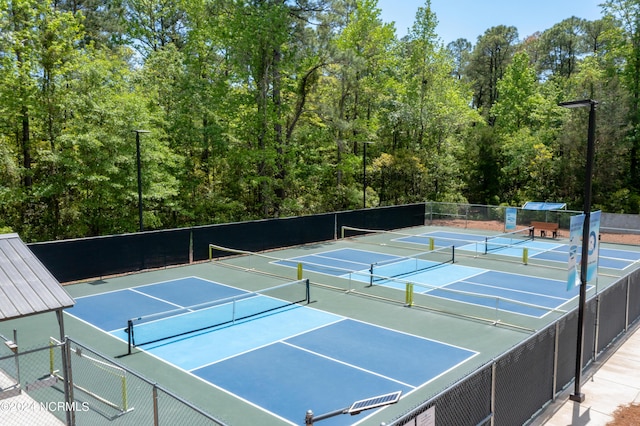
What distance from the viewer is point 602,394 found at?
460 inches

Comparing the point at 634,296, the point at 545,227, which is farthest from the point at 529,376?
the point at 545,227

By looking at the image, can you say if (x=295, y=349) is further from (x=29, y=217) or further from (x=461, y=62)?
(x=461, y=62)

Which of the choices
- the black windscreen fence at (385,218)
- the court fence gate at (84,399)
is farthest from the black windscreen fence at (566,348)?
the black windscreen fence at (385,218)

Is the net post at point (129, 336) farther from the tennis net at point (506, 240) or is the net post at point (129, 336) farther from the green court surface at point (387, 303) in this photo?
the tennis net at point (506, 240)

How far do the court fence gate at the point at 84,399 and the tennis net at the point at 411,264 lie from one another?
39.5 feet

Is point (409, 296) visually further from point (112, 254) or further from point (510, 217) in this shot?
point (510, 217)

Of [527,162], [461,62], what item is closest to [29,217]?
[527,162]

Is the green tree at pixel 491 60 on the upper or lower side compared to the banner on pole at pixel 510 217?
upper

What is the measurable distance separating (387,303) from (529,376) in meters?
9.03

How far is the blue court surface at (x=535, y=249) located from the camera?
89.4ft

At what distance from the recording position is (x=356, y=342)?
14.8 m

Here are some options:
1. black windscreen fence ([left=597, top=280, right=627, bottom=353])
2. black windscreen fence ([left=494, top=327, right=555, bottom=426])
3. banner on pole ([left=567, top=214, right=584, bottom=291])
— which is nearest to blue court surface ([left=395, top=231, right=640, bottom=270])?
black windscreen fence ([left=597, top=280, right=627, bottom=353])

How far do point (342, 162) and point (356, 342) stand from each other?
27.8 metres

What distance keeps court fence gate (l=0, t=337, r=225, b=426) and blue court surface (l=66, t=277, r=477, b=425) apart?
171 cm
